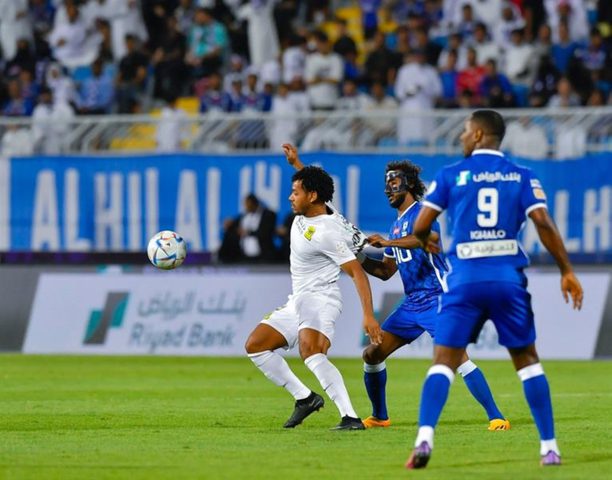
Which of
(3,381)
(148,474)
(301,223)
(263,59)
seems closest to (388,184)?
(301,223)

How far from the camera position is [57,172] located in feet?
82.5

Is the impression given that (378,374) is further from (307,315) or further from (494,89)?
(494,89)

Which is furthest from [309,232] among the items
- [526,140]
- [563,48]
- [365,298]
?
[563,48]

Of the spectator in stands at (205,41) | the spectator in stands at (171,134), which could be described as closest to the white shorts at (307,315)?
the spectator in stands at (171,134)

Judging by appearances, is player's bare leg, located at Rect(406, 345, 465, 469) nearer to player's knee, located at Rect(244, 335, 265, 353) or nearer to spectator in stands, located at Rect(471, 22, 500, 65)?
player's knee, located at Rect(244, 335, 265, 353)

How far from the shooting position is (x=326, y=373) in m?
12.7

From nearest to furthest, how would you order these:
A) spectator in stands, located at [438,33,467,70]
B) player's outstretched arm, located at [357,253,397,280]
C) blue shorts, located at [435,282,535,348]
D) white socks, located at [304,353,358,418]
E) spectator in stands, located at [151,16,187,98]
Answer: blue shorts, located at [435,282,535,348] → white socks, located at [304,353,358,418] → player's outstretched arm, located at [357,253,397,280] → spectator in stands, located at [438,33,467,70] → spectator in stands, located at [151,16,187,98]

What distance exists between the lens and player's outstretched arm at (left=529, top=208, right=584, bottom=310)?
966 cm

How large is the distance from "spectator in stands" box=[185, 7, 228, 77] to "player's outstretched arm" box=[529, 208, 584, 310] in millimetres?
20600

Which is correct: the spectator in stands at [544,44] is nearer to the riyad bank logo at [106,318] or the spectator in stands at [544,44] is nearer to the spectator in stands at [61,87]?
the riyad bank logo at [106,318]

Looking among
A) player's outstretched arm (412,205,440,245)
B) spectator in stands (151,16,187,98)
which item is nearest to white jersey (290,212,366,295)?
player's outstretched arm (412,205,440,245)

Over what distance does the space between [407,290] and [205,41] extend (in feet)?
58.0

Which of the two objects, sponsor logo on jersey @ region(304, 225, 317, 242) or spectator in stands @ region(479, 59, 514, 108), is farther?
spectator in stands @ region(479, 59, 514, 108)

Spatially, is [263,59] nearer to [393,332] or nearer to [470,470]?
[393,332]
